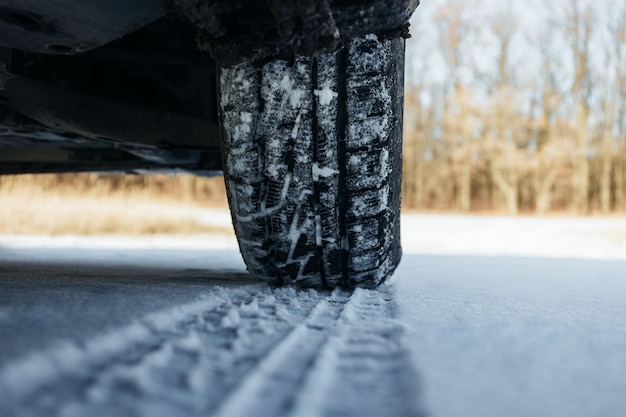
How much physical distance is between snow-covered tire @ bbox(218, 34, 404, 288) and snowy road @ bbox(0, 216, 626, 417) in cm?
14

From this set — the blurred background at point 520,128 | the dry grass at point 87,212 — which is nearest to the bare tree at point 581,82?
the blurred background at point 520,128

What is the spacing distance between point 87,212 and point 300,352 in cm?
576

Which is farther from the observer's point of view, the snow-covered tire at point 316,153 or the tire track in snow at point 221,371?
the snow-covered tire at point 316,153

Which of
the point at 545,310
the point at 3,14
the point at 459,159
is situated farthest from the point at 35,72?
the point at 459,159

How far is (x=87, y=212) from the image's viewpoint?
5922 mm

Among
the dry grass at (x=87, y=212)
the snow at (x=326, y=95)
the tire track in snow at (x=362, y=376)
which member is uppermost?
the snow at (x=326, y=95)

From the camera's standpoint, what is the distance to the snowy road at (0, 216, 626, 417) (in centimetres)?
57

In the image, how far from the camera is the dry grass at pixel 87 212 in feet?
17.6

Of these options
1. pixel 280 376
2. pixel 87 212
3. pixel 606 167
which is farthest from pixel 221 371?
pixel 606 167

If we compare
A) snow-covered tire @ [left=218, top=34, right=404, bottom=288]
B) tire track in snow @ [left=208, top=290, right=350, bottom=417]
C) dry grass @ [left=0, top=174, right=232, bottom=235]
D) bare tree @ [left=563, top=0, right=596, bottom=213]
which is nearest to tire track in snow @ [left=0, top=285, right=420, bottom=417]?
tire track in snow @ [left=208, top=290, right=350, bottom=417]

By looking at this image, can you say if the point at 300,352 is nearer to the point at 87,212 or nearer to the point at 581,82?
the point at 87,212

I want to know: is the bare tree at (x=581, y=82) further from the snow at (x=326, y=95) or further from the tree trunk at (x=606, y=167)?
the snow at (x=326, y=95)

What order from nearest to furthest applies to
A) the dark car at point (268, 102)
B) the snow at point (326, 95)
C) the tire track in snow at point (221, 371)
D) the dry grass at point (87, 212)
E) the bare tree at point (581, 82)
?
1. the tire track in snow at point (221, 371)
2. the dark car at point (268, 102)
3. the snow at point (326, 95)
4. the dry grass at point (87, 212)
5. the bare tree at point (581, 82)

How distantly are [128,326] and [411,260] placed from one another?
6.11 ft
